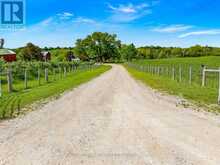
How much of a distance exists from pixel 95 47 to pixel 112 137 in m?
106

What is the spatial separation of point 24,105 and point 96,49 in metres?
101

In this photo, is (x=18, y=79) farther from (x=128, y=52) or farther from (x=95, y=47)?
(x=128, y=52)

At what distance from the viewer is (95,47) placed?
111 meters

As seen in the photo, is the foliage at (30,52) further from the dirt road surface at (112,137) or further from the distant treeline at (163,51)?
the dirt road surface at (112,137)

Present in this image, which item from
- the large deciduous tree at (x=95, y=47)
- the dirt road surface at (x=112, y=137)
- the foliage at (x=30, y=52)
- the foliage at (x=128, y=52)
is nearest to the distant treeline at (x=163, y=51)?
the foliage at (x=128, y=52)

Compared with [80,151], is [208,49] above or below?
above

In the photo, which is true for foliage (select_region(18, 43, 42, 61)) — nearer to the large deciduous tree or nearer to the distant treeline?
the large deciduous tree

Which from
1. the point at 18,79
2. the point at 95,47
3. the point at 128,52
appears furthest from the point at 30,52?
the point at 18,79

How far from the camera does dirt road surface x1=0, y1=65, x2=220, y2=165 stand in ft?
16.2

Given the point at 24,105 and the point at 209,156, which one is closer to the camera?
the point at 209,156

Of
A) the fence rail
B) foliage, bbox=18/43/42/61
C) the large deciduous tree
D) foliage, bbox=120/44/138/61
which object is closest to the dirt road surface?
the fence rail

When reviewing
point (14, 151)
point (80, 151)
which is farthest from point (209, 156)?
point (14, 151)

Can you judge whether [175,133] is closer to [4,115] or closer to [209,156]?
[209,156]

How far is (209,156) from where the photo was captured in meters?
5.02
